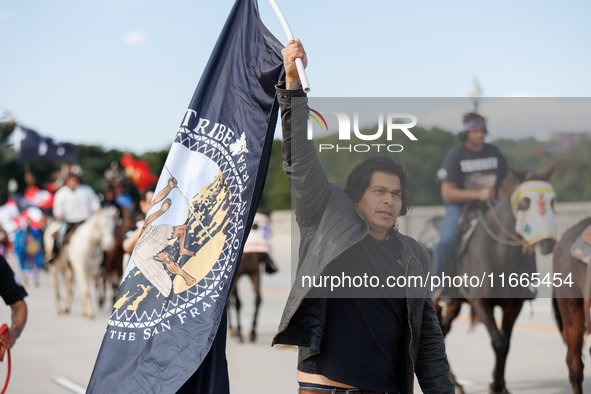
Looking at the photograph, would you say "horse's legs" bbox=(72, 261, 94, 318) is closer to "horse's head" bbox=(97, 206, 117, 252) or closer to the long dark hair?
"horse's head" bbox=(97, 206, 117, 252)

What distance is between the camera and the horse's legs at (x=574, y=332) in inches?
205

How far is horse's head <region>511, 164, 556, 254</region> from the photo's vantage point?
510 cm

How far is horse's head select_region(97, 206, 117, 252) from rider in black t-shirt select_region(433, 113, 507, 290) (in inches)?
314

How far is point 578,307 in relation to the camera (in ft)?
17.1

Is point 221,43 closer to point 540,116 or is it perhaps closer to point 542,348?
point 540,116

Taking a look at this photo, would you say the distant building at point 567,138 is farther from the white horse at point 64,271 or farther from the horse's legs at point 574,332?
the white horse at point 64,271

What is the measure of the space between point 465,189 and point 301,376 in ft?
11.8

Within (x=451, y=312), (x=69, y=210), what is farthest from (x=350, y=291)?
A: (x=69, y=210)

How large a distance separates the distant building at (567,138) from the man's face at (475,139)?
560 millimetres

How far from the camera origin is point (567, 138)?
3.95 m

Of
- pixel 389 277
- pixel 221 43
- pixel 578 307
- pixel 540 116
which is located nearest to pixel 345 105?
pixel 389 277

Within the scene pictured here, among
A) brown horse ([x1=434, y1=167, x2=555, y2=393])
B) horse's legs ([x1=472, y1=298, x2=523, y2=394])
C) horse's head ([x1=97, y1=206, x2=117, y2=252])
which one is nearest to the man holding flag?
brown horse ([x1=434, y1=167, x2=555, y2=393])

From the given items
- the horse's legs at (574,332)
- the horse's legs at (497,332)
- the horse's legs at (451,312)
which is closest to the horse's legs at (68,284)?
the horse's legs at (451,312)

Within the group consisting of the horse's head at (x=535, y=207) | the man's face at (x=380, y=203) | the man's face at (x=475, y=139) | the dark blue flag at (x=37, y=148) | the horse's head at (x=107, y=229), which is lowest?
the man's face at (x=380, y=203)
